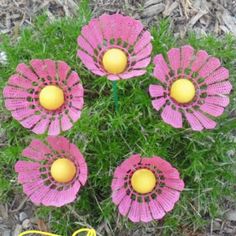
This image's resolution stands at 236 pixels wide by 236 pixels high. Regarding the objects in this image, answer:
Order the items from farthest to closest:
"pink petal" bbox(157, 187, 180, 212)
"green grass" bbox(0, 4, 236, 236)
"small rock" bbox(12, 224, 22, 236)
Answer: "small rock" bbox(12, 224, 22, 236)
"green grass" bbox(0, 4, 236, 236)
"pink petal" bbox(157, 187, 180, 212)

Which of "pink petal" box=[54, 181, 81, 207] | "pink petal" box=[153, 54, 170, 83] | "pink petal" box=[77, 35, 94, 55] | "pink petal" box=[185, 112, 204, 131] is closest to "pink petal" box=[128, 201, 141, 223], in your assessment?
"pink petal" box=[54, 181, 81, 207]

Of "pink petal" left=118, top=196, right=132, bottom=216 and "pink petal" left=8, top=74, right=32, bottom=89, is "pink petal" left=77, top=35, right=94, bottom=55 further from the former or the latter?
"pink petal" left=118, top=196, right=132, bottom=216

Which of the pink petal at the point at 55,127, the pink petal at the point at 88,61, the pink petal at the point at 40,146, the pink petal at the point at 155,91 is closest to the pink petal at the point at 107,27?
the pink petal at the point at 88,61

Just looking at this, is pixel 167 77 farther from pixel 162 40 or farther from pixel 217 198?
pixel 217 198

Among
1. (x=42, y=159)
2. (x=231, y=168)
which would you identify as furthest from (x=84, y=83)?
(x=231, y=168)

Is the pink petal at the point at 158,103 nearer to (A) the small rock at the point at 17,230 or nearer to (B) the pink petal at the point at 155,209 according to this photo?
(B) the pink petal at the point at 155,209

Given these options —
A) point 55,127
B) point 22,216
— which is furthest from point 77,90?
point 22,216
